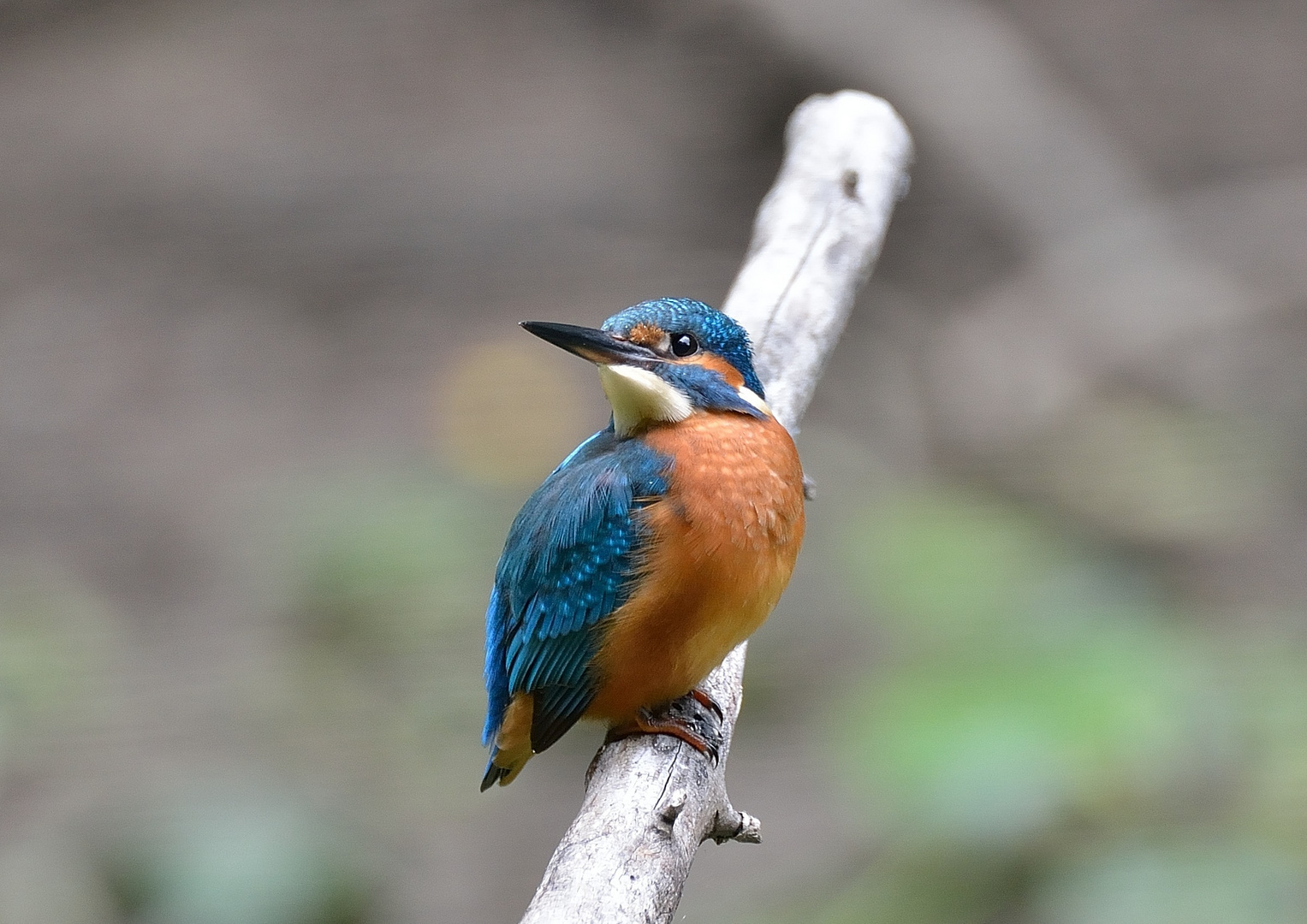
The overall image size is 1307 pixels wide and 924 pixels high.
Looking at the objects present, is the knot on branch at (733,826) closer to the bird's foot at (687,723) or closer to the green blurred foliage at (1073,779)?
the bird's foot at (687,723)

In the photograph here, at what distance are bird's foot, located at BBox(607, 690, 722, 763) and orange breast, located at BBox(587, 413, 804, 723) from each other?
2cm

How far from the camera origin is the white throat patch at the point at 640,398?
169 cm

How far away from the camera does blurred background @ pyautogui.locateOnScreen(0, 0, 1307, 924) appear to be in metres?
2.43

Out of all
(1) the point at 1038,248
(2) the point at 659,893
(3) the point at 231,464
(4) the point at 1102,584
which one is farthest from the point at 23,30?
(2) the point at 659,893

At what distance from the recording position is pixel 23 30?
4223 mm

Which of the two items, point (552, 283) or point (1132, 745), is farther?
point (552, 283)

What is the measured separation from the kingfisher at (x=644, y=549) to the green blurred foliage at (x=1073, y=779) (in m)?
0.65

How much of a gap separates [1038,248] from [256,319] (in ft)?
8.44

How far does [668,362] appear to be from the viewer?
1744mm

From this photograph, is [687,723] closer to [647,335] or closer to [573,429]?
[647,335]

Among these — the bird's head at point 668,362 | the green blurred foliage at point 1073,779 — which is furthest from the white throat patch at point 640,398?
the green blurred foliage at point 1073,779

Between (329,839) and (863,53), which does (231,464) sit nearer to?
(329,839)

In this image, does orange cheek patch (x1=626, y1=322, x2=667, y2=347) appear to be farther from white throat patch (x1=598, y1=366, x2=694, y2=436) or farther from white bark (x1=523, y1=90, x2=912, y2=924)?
white bark (x1=523, y1=90, x2=912, y2=924)

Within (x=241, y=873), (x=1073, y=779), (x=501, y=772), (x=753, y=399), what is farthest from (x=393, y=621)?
(x=1073, y=779)
